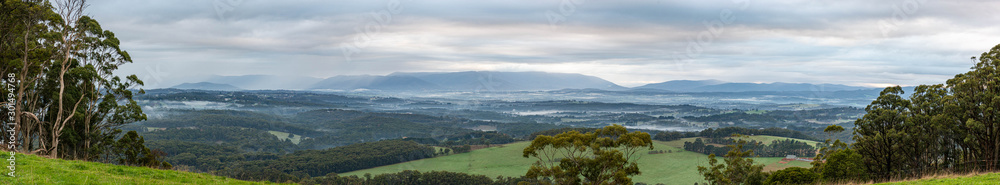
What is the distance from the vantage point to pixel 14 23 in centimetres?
3431

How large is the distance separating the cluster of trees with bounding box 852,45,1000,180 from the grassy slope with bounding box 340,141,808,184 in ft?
174

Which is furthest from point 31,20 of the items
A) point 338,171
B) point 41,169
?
point 338,171

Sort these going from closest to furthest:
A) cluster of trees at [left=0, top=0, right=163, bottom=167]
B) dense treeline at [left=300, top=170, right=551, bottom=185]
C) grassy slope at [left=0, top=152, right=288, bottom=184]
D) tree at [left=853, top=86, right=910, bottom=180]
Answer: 1. grassy slope at [left=0, top=152, right=288, bottom=184]
2. cluster of trees at [left=0, top=0, right=163, bottom=167]
3. tree at [left=853, top=86, right=910, bottom=180]
4. dense treeline at [left=300, top=170, right=551, bottom=185]

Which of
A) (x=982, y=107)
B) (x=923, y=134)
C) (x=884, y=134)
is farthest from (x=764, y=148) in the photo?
(x=982, y=107)

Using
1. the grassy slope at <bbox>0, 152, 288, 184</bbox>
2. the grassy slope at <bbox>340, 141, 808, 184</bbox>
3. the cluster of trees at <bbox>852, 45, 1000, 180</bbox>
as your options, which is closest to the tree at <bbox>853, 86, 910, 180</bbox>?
the cluster of trees at <bbox>852, 45, 1000, 180</bbox>

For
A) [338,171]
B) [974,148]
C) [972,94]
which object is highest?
[972,94]

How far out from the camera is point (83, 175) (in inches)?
730

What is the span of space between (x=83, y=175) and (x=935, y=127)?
54.8m

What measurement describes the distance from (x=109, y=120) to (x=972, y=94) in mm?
→ 69919

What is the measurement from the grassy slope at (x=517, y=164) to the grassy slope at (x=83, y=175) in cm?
9216

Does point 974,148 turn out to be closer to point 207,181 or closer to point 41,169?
point 207,181

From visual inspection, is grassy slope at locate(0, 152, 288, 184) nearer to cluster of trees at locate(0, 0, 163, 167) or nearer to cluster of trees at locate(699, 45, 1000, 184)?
cluster of trees at locate(0, 0, 163, 167)

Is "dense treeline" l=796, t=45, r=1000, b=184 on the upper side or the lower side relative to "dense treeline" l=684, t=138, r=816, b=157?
upper

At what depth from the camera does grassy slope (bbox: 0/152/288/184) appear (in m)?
17.2
